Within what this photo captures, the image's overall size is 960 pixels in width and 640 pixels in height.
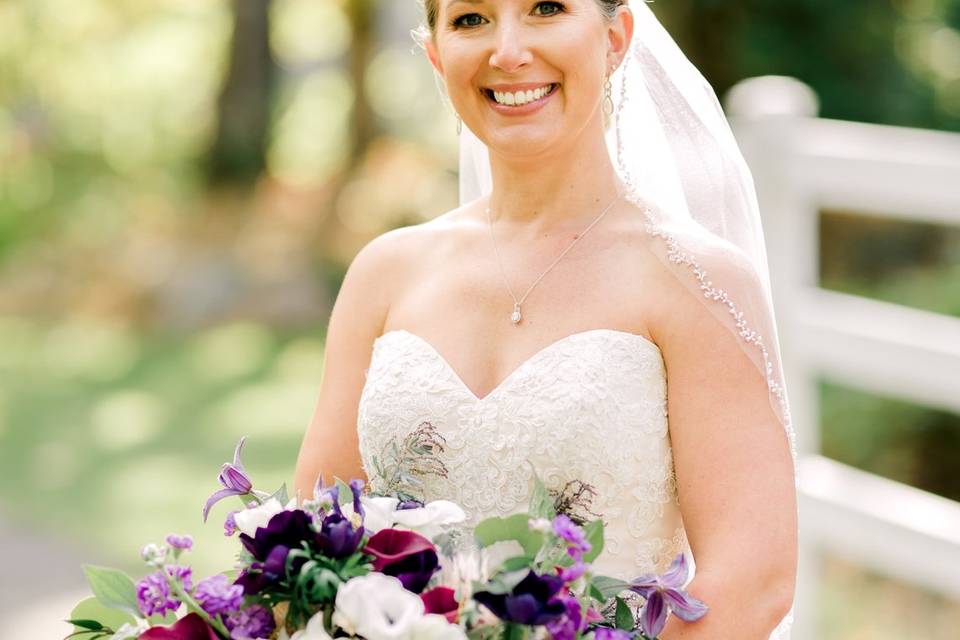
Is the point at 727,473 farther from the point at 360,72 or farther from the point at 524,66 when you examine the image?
the point at 360,72

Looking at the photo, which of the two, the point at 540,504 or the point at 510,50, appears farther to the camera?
the point at 510,50

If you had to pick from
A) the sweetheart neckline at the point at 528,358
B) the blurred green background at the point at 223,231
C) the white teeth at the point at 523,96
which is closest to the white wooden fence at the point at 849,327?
the blurred green background at the point at 223,231

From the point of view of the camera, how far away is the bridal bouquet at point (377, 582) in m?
1.87

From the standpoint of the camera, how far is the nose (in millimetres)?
2621

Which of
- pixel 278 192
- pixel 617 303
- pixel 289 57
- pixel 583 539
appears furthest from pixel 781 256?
pixel 289 57

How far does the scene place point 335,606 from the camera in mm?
1946

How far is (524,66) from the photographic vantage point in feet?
Answer: 8.67

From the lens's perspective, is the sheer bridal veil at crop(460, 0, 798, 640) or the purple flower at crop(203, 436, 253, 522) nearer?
the purple flower at crop(203, 436, 253, 522)

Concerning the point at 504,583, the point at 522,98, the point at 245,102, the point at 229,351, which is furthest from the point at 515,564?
the point at 245,102

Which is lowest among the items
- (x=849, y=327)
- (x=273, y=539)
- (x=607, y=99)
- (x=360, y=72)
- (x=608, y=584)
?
(x=360, y=72)

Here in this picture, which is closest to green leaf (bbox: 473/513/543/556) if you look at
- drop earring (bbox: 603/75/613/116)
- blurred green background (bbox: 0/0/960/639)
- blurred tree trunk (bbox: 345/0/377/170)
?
drop earring (bbox: 603/75/613/116)

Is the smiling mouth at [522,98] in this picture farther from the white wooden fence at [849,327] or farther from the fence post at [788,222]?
the fence post at [788,222]

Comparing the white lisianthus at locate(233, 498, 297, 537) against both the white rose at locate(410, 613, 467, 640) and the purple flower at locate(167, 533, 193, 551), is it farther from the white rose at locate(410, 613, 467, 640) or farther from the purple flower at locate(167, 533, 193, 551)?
the white rose at locate(410, 613, 467, 640)

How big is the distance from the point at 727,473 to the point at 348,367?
0.92 m
